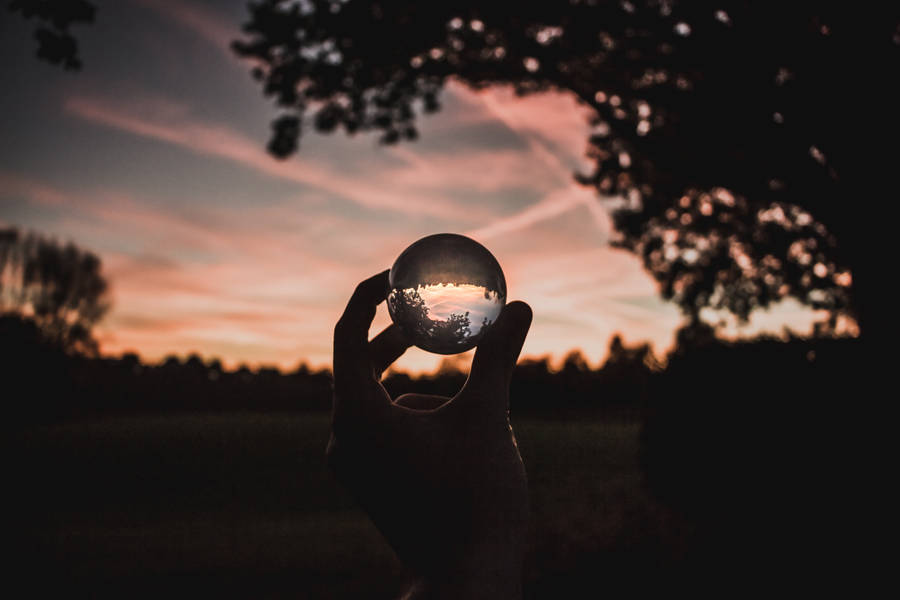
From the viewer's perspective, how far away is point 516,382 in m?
41.5

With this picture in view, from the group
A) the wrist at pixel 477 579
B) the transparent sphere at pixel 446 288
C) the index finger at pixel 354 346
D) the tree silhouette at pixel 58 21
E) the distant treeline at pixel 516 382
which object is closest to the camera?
the wrist at pixel 477 579

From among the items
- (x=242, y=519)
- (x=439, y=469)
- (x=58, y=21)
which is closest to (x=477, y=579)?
A: (x=439, y=469)

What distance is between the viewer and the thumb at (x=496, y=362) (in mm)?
1912

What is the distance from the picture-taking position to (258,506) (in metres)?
16.6

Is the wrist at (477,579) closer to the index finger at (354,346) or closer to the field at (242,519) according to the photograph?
the field at (242,519)

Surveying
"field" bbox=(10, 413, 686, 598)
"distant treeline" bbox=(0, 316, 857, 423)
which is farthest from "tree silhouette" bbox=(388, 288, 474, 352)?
"distant treeline" bbox=(0, 316, 857, 423)

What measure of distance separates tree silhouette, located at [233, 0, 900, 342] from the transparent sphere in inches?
348

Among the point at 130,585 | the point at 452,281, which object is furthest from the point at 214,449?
the point at 452,281

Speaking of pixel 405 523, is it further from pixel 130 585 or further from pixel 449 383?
pixel 449 383

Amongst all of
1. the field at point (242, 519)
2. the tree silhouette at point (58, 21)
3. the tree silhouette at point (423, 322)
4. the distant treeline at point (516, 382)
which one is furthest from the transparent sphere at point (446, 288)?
the distant treeline at point (516, 382)

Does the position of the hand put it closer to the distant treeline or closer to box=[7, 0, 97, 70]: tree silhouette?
box=[7, 0, 97, 70]: tree silhouette

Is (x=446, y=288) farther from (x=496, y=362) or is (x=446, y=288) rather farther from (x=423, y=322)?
(x=496, y=362)

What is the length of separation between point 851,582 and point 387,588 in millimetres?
5586

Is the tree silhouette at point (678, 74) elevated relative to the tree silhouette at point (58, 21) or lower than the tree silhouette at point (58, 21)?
elevated
